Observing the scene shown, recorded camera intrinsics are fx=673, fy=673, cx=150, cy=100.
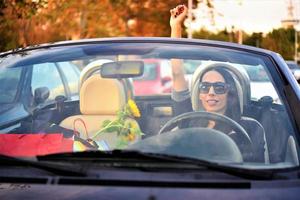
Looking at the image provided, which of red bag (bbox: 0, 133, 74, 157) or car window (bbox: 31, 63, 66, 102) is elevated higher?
car window (bbox: 31, 63, 66, 102)

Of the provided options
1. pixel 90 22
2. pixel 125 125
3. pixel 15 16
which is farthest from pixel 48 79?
pixel 90 22

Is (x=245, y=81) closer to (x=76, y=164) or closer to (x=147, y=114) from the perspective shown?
(x=147, y=114)

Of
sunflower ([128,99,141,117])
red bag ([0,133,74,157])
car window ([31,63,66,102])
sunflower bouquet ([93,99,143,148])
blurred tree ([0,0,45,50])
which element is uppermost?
blurred tree ([0,0,45,50])

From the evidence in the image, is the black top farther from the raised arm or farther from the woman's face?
the raised arm

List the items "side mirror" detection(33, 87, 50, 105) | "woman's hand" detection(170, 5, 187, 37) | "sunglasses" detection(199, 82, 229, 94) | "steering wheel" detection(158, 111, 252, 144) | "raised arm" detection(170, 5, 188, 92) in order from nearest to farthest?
"steering wheel" detection(158, 111, 252, 144) → "sunglasses" detection(199, 82, 229, 94) → "side mirror" detection(33, 87, 50, 105) → "raised arm" detection(170, 5, 188, 92) → "woman's hand" detection(170, 5, 187, 37)

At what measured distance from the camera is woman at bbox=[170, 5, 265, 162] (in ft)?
10.0

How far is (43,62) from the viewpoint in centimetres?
359

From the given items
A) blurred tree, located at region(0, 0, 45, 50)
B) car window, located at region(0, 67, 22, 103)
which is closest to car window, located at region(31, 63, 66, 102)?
car window, located at region(0, 67, 22, 103)

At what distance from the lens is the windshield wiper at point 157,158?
260 centimetres

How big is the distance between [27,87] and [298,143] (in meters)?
1.72

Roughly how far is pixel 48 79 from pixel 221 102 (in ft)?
4.00

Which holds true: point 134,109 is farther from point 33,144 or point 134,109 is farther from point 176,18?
point 176,18

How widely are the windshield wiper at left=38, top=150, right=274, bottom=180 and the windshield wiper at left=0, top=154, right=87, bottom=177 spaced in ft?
0.17

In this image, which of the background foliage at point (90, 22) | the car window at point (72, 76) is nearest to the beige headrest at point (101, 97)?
the car window at point (72, 76)
